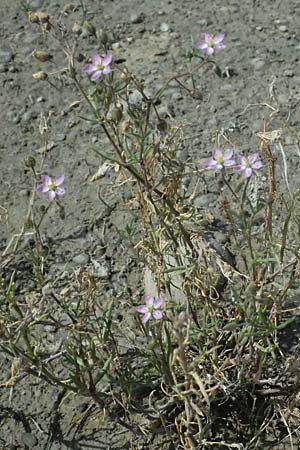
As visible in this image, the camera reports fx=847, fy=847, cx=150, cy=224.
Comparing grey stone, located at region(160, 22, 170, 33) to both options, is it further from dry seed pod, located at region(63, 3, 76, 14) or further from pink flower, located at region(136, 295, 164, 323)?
pink flower, located at region(136, 295, 164, 323)

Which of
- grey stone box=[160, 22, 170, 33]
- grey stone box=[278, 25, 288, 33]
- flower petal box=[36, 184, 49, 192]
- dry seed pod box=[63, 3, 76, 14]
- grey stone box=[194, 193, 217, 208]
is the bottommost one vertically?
grey stone box=[194, 193, 217, 208]

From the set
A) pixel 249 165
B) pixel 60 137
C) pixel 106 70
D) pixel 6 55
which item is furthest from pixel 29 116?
pixel 249 165

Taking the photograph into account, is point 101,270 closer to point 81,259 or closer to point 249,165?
point 81,259

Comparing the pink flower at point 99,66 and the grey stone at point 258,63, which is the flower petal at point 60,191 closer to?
the pink flower at point 99,66

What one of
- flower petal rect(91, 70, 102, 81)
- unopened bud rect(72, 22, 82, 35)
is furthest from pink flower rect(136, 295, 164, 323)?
unopened bud rect(72, 22, 82, 35)

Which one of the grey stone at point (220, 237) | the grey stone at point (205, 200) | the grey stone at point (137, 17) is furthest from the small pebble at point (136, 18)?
the grey stone at point (220, 237)

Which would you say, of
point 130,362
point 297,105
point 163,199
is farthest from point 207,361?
point 297,105
